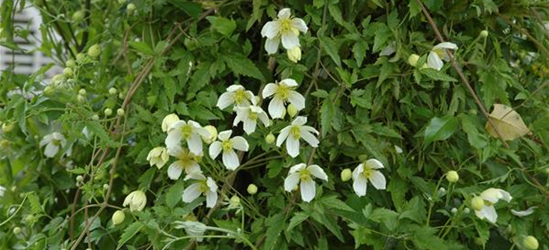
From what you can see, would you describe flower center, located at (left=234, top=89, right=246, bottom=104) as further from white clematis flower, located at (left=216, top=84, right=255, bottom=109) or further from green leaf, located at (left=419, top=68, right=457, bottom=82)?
green leaf, located at (left=419, top=68, right=457, bottom=82)

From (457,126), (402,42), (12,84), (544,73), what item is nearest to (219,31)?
(402,42)

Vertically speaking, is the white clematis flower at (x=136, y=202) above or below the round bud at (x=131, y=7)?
below

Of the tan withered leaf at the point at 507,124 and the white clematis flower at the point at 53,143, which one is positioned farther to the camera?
the white clematis flower at the point at 53,143

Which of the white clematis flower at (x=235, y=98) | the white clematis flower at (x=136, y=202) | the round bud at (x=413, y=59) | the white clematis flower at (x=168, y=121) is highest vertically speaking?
the round bud at (x=413, y=59)

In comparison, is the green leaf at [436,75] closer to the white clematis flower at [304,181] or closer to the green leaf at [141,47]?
the white clematis flower at [304,181]

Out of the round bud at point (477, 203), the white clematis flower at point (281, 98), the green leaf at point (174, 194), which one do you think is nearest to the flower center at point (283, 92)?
the white clematis flower at point (281, 98)

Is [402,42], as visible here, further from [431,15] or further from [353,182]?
[353,182]

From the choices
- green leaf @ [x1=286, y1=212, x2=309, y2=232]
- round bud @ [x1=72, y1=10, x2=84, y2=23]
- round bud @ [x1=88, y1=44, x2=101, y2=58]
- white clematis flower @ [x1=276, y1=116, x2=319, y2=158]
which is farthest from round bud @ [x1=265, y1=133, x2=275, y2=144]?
round bud @ [x1=72, y1=10, x2=84, y2=23]
